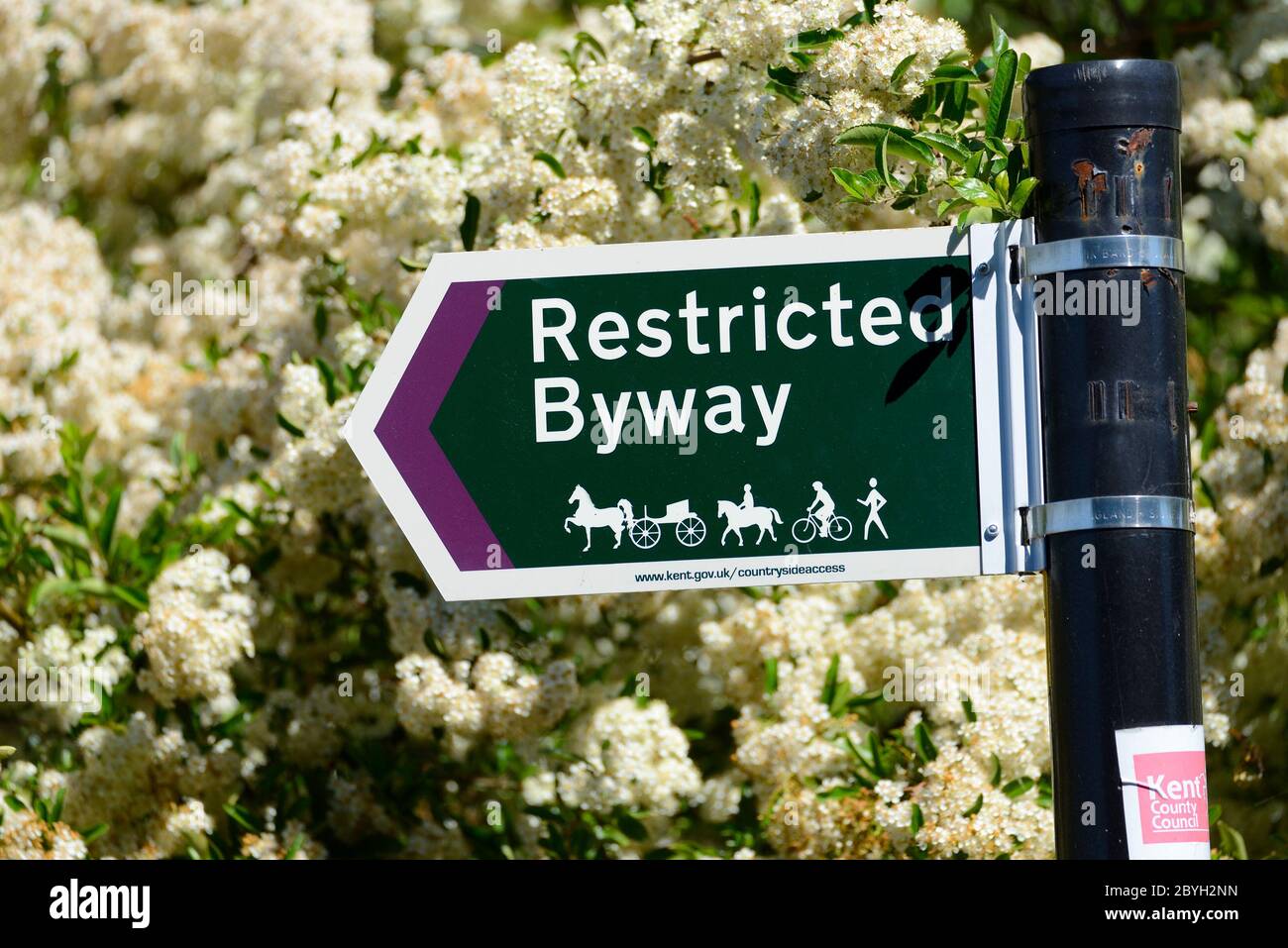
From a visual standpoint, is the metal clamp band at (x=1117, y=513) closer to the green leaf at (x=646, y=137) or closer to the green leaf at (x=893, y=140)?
the green leaf at (x=893, y=140)

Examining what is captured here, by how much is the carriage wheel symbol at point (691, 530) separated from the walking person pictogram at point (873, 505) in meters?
0.18

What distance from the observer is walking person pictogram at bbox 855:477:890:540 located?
1.52 metres

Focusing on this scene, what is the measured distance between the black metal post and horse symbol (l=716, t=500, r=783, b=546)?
309 millimetres

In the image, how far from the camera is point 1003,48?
1.82 m

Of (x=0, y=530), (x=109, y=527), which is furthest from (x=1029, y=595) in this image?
(x=0, y=530)

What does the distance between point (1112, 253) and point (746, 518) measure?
50cm

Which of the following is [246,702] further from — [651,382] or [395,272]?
[651,382]

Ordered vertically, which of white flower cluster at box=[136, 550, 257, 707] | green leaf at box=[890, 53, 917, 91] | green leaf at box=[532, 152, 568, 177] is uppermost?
green leaf at box=[532, 152, 568, 177]

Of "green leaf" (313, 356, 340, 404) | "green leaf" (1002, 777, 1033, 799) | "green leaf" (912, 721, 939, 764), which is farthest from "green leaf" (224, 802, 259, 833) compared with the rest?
"green leaf" (1002, 777, 1033, 799)

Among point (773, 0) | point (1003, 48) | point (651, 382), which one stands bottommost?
point (651, 382)

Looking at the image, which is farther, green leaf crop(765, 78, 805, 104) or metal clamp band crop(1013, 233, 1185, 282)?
green leaf crop(765, 78, 805, 104)

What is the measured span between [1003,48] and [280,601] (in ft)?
7.01

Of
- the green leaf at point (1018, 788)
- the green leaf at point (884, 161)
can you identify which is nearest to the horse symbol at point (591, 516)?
the green leaf at point (884, 161)

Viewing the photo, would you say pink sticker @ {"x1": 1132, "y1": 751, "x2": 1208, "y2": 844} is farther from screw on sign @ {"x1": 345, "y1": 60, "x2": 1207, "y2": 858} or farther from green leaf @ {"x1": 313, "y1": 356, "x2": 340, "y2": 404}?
green leaf @ {"x1": 313, "y1": 356, "x2": 340, "y2": 404}
